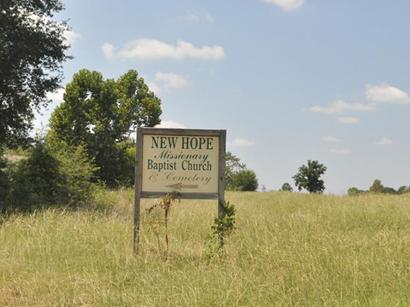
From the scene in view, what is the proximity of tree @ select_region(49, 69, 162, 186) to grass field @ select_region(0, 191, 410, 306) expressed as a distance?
37.2 meters

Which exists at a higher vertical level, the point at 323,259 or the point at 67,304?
the point at 323,259

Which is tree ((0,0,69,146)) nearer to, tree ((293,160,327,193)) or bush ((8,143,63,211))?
bush ((8,143,63,211))

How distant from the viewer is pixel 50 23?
1931 cm

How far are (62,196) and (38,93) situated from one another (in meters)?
3.70

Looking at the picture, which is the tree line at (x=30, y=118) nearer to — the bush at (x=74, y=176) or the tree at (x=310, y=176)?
the bush at (x=74, y=176)

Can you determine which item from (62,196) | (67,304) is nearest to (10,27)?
(62,196)

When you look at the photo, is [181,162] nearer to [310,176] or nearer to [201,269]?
[201,269]

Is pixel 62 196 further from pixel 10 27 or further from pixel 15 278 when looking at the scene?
pixel 15 278

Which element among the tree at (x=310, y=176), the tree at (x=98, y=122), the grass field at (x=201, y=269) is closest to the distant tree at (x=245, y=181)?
the tree at (x=310, y=176)

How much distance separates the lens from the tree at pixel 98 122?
4825 centimetres

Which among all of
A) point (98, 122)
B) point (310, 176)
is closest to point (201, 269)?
point (98, 122)

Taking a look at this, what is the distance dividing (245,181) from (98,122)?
4265 centimetres

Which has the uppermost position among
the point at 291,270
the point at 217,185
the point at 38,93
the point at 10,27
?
the point at 10,27

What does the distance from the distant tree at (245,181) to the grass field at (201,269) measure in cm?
7689
